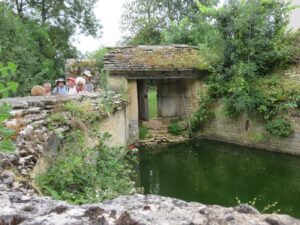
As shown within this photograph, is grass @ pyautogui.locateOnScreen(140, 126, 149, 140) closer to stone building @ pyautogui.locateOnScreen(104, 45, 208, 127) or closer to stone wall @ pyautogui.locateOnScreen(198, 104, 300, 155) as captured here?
stone building @ pyautogui.locateOnScreen(104, 45, 208, 127)

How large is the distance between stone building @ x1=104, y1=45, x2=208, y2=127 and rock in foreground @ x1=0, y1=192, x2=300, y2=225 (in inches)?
416

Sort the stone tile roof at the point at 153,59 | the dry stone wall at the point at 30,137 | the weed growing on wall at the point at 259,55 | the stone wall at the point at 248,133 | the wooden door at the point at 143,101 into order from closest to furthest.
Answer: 1. the dry stone wall at the point at 30,137
2. the stone wall at the point at 248,133
3. the weed growing on wall at the point at 259,55
4. the stone tile roof at the point at 153,59
5. the wooden door at the point at 143,101

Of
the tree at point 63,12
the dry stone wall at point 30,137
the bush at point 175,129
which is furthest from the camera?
the tree at point 63,12

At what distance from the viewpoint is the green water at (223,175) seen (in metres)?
7.10

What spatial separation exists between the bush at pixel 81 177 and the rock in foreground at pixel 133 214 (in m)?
1.57

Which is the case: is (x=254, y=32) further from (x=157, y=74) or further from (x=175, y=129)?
(x=175, y=129)

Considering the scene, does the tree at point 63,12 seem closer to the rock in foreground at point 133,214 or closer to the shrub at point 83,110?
the shrub at point 83,110

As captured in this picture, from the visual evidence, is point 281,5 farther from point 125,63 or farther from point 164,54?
point 125,63

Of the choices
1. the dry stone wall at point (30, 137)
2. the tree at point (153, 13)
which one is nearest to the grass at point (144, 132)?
the dry stone wall at point (30, 137)

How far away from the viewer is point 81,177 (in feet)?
13.7

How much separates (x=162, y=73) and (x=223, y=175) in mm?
5424

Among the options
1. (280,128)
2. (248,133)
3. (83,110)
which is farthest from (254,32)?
(83,110)

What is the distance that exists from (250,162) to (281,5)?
544cm

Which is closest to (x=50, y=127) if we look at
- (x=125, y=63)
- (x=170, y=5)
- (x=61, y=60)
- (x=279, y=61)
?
(x=125, y=63)
